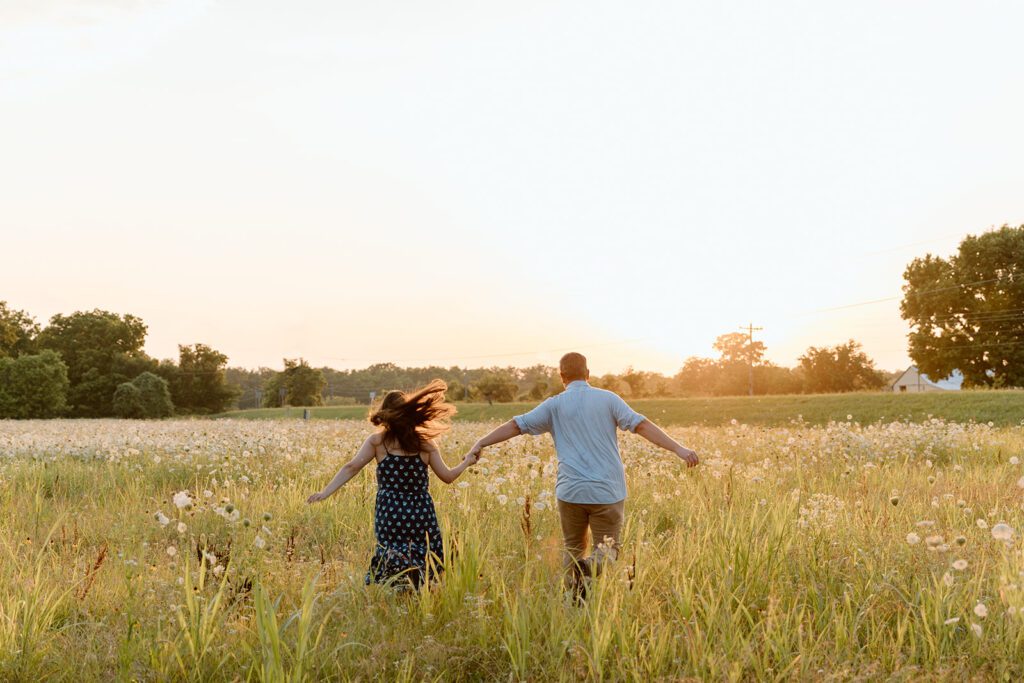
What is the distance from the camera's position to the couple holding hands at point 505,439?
604cm

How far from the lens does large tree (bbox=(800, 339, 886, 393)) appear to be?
7412cm

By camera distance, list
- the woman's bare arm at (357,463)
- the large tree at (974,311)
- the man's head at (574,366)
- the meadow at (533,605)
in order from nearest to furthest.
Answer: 1. the meadow at (533,605)
2. the woman's bare arm at (357,463)
3. the man's head at (574,366)
4. the large tree at (974,311)

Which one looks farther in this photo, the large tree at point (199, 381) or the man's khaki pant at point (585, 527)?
the large tree at point (199, 381)

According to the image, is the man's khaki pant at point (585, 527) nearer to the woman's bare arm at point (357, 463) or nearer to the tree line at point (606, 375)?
the woman's bare arm at point (357, 463)

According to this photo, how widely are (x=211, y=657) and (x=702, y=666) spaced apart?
2.65m

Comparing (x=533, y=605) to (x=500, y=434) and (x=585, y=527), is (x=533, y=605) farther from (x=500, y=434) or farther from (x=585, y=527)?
(x=500, y=434)

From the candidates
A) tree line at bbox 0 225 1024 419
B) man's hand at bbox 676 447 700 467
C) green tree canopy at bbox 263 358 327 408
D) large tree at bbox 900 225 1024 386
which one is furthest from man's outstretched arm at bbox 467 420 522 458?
green tree canopy at bbox 263 358 327 408

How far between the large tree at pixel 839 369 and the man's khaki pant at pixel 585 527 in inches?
2891

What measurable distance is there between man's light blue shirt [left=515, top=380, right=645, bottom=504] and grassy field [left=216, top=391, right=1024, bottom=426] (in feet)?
80.6

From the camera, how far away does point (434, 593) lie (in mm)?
5336

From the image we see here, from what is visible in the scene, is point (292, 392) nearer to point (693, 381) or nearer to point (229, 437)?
point (693, 381)

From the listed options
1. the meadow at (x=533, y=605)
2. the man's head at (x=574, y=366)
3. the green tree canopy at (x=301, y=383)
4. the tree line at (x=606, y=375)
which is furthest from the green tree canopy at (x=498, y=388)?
the man's head at (x=574, y=366)

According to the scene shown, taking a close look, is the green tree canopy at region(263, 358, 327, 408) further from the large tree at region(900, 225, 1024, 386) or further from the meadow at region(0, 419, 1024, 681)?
the meadow at region(0, 419, 1024, 681)

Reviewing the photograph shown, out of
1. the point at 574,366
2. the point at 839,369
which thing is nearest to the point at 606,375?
the point at 839,369
